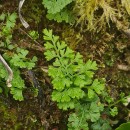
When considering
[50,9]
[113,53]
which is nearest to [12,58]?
[50,9]

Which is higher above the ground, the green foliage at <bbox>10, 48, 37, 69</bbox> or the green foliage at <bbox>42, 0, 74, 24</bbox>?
the green foliage at <bbox>42, 0, 74, 24</bbox>

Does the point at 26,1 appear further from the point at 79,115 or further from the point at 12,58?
the point at 79,115

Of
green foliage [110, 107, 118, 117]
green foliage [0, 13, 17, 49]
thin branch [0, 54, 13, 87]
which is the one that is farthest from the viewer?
green foliage [110, 107, 118, 117]

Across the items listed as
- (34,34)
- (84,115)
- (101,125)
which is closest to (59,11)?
(34,34)

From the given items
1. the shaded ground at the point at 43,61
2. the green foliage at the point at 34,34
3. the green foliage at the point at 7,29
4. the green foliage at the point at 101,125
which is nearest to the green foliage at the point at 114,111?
the green foliage at the point at 101,125

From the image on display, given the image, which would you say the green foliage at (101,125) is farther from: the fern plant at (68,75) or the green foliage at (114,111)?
the fern plant at (68,75)

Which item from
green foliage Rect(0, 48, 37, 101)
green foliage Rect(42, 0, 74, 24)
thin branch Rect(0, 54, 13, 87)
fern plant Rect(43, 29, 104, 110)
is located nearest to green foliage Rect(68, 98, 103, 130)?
fern plant Rect(43, 29, 104, 110)

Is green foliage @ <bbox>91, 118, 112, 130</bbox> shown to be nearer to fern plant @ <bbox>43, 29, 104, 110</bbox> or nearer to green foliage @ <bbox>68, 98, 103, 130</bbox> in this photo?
green foliage @ <bbox>68, 98, 103, 130</bbox>
